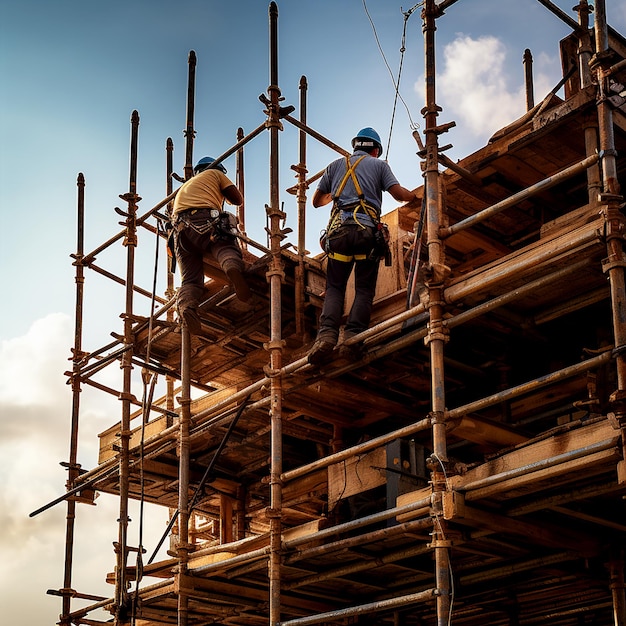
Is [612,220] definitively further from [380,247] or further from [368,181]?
[368,181]

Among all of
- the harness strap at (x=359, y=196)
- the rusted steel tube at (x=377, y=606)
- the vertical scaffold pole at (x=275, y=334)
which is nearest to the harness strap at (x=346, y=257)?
the harness strap at (x=359, y=196)

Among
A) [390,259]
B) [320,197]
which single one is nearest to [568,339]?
[390,259]

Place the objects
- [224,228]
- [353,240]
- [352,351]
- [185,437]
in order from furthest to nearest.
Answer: [185,437] < [224,228] < [353,240] < [352,351]

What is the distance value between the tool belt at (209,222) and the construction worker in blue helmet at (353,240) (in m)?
1.39

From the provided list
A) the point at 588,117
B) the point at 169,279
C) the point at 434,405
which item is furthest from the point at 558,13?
the point at 169,279

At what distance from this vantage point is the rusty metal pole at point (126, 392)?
16797 millimetres

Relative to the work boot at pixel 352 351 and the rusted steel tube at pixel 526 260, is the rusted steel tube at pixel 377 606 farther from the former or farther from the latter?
the rusted steel tube at pixel 526 260

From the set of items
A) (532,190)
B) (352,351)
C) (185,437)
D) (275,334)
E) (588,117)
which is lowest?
(185,437)

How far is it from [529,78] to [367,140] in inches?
180

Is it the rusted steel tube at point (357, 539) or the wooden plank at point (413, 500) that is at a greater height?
the wooden plank at point (413, 500)

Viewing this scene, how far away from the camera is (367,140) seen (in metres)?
15.9

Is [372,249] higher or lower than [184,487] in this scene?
higher

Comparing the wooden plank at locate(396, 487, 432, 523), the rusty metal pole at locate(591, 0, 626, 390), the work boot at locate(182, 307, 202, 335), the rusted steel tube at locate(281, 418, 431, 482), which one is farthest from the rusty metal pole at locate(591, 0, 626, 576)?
the work boot at locate(182, 307, 202, 335)

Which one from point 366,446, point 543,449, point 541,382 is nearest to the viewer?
point 543,449
